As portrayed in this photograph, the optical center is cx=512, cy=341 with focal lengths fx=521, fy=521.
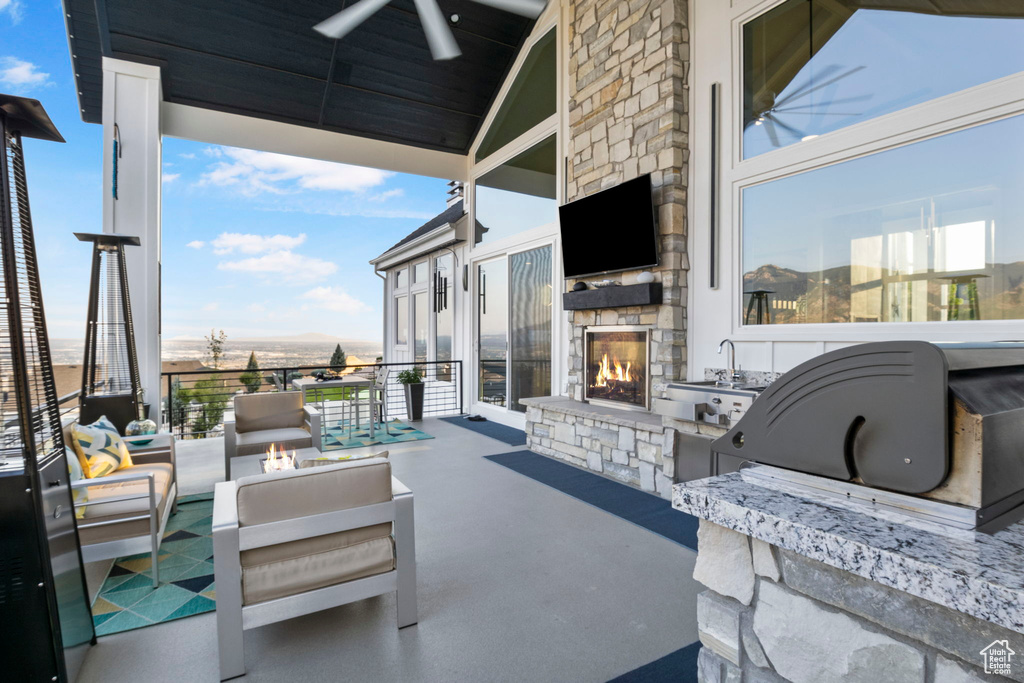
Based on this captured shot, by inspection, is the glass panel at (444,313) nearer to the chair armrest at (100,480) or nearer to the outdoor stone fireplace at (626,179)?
the outdoor stone fireplace at (626,179)

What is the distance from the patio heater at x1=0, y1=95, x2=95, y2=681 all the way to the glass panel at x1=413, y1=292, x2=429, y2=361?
24.0 ft

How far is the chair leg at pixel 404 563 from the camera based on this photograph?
2.17m

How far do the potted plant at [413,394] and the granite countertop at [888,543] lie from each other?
6214 millimetres

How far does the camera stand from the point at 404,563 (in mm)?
2180

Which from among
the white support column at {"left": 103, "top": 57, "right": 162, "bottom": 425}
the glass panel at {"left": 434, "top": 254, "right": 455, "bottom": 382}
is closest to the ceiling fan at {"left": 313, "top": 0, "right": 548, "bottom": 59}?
the white support column at {"left": 103, "top": 57, "right": 162, "bottom": 425}

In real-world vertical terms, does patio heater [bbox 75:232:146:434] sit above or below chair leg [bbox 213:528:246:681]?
above

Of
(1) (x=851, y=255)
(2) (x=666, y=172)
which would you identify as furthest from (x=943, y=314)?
(2) (x=666, y=172)

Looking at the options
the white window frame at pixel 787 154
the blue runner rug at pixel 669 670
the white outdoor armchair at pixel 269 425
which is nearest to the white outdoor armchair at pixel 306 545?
the blue runner rug at pixel 669 670

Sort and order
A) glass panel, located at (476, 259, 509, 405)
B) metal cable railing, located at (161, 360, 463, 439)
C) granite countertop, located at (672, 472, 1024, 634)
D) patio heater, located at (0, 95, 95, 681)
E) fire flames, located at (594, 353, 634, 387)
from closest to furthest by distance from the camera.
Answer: granite countertop, located at (672, 472, 1024, 634) < patio heater, located at (0, 95, 95, 681) < fire flames, located at (594, 353, 634, 387) < metal cable railing, located at (161, 360, 463, 439) < glass panel, located at (476, 259, 509, 405)

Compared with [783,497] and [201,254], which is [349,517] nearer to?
[783,497]

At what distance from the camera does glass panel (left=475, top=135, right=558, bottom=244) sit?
6.00 m

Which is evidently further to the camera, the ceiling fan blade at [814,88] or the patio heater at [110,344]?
the patio heater at [110,344]

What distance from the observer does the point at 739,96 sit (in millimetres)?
3893

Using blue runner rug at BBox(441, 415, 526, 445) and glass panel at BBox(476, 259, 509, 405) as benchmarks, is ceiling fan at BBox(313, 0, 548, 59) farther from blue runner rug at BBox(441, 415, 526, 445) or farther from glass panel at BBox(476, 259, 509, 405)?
blue runner rug at BBox(441, 415, 526, 445)
